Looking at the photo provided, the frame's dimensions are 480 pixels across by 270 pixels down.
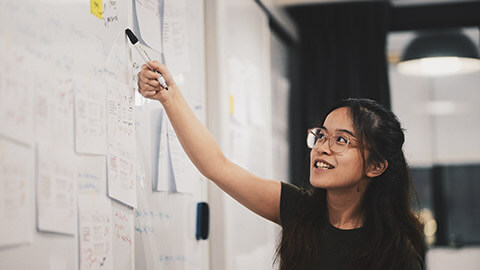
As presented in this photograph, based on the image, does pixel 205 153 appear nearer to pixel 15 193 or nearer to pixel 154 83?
pixel 154 83

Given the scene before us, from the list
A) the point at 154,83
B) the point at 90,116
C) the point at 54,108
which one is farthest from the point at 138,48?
the point at 54,108

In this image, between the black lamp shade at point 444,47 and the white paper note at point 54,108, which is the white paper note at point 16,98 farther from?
the black lamp shade at point 444,47

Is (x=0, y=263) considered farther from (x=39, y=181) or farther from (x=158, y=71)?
(x=158, y=71)

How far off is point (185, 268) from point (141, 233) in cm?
40

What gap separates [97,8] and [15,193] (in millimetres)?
549

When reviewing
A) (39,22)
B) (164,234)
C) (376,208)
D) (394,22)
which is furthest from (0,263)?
(394,22)

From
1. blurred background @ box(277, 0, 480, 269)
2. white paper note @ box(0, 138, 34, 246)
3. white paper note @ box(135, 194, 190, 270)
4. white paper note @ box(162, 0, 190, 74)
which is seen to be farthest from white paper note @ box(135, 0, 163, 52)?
blurred background @ box(277, 0, 480, 269)

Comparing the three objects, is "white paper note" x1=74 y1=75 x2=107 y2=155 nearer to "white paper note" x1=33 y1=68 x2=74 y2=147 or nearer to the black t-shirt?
"white paper note" x1=33 y1=68 x2=74 y2=147

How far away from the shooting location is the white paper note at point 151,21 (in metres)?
1.78

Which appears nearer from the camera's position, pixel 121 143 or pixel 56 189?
pixel 56 189

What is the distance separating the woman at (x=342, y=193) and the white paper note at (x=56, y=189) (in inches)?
18.5

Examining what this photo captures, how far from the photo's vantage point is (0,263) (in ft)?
3.60

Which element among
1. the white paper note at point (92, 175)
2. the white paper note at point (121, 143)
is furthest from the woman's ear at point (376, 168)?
the white paper note at point (92, 175)

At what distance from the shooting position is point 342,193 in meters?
1.91
